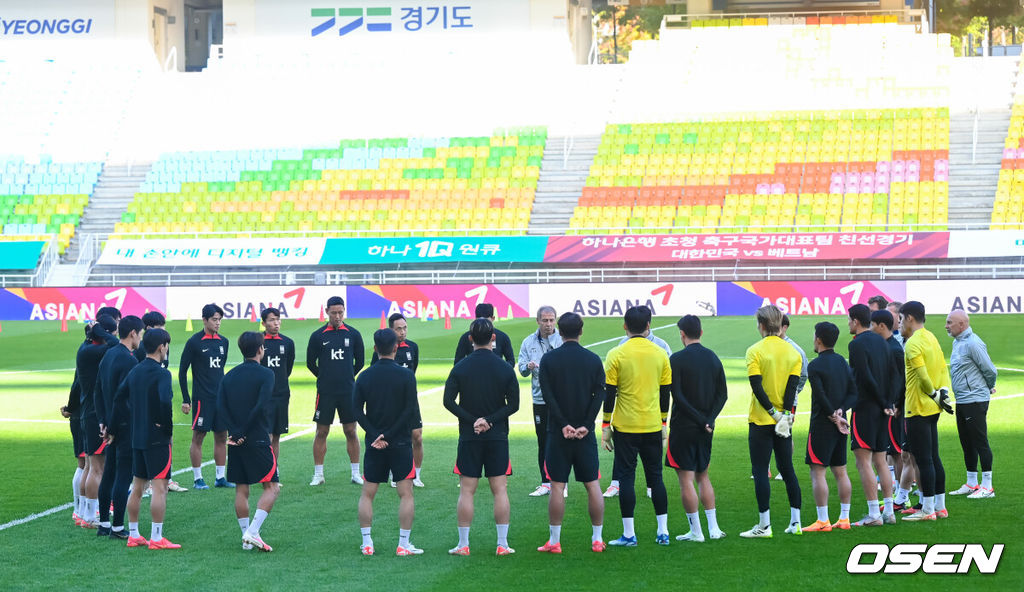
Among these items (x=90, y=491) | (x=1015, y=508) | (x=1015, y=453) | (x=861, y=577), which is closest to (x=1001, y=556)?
(x=861, y=577)

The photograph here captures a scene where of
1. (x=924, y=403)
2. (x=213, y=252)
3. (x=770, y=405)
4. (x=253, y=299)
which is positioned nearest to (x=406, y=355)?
(x=770, y=405)

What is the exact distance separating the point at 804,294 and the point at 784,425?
81.1ft

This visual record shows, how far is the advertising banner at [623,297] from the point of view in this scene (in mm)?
35000

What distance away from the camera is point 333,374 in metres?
13.7

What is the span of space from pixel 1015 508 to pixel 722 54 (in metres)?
40.3

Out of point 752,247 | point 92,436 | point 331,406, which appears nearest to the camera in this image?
point 92,436

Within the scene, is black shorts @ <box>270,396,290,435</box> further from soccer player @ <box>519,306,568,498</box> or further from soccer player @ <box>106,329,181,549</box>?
soccer player @ <box>519,306,568,498</box>

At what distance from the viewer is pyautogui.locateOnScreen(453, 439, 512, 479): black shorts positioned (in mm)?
10188

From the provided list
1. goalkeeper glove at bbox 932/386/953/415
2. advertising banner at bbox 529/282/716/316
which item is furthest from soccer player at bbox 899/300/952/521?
advertising banner at bbox 529/282/716/316

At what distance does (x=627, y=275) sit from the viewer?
40.0 m

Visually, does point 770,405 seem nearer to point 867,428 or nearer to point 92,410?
point 867,428

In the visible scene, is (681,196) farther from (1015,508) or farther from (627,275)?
(1015,508)

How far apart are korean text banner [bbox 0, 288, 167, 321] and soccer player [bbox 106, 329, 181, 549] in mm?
26473

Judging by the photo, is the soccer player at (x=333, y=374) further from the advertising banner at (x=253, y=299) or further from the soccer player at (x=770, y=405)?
the advertising banner at (x=253, y=299)
